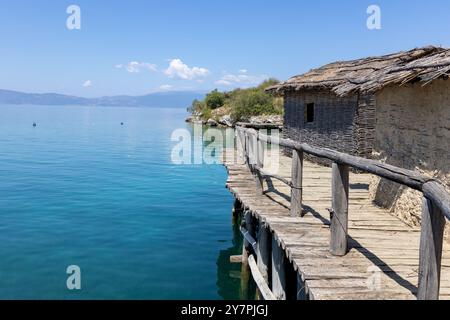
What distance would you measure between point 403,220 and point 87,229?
10931 millimetres

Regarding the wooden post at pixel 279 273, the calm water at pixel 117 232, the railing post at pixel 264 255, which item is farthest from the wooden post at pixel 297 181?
the calm water at pixel 117 232

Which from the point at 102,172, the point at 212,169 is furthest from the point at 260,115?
the point at 102,172

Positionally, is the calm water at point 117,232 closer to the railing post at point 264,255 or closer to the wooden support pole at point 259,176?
the railing post at point 264,255

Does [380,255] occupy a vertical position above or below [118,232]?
above

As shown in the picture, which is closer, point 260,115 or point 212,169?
point 212,169

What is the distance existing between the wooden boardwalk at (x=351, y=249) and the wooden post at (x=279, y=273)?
2.46 feet

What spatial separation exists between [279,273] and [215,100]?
221 ft

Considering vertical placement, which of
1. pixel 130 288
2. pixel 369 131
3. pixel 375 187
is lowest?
pixel 130 288

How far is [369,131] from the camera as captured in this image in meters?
13.6

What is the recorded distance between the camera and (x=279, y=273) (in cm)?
839

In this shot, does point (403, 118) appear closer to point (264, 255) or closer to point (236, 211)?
point (264, 255)

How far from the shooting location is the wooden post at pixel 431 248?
4094mm

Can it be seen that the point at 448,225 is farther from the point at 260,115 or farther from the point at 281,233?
the point at 260,115

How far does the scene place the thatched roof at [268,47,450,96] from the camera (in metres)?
7.11
